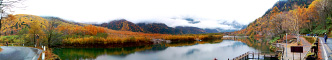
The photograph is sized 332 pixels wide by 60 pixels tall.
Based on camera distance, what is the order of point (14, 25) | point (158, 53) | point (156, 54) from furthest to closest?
point (14, 25)
point (158, 53)
point (156, 54)

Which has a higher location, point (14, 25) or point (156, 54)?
point (14, 25)

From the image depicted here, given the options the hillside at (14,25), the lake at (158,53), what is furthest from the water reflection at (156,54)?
the hillside at (14,25)

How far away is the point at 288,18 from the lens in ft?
131

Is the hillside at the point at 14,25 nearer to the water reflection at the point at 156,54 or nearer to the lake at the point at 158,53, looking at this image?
the water reflection at the point at 156,54

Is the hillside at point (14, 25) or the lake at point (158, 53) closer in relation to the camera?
the hillside at point (14, 25)

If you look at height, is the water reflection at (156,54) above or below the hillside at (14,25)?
below

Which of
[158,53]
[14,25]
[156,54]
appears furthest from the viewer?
[14,25]

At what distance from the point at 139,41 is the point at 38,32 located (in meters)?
42.1

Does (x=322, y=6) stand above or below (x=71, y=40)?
above

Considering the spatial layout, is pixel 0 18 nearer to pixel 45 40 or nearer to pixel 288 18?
pixel 45 40

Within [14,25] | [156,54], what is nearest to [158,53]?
[156,54]

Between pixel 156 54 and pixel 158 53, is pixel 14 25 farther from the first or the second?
pixel 156 54

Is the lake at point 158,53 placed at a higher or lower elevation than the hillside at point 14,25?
lower

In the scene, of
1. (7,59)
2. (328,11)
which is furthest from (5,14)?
(328,11)
